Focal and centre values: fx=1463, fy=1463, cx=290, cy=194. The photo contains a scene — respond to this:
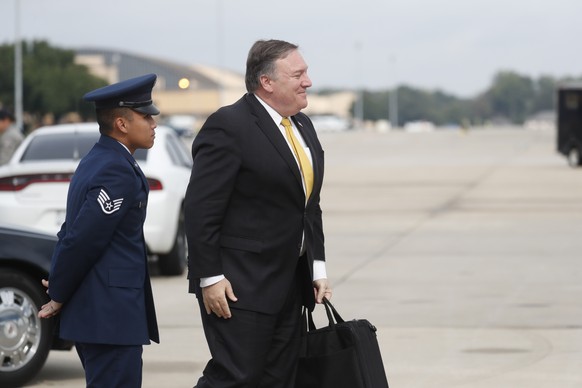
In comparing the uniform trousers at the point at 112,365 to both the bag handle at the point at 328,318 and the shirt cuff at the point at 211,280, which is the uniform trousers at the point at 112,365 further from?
the bag handle at the point at 328,318

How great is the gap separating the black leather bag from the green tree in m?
80.8

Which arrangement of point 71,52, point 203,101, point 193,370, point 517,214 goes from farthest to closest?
point 203,101
point 71,52
point 517,214
point 193,370

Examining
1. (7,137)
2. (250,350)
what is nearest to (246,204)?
(250,350)

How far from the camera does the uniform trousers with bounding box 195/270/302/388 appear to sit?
5.23m

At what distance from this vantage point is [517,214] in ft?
70.8

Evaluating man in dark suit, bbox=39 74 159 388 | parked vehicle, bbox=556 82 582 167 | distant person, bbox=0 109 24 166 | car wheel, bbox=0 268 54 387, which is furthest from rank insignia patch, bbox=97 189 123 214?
parked vehicle, bbox=556 82 582 167

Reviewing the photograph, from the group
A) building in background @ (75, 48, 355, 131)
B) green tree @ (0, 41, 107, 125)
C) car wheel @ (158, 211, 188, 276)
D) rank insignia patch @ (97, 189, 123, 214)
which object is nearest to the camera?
rank insignia patch @ (97, 189, 123, 214)

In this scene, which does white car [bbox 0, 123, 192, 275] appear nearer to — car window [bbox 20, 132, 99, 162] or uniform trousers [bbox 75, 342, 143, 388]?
car window [bbox 20, 132, 99, 162]

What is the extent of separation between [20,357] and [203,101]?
140 meters

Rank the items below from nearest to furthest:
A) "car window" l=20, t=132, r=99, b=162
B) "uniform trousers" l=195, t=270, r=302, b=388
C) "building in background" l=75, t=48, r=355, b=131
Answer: "uniform trousers" l=195, t=270, r=302, b=388 < "car window" l=20, t=132, r=99, b=162 < "building in background" l=75, t=48, r=355, b=131

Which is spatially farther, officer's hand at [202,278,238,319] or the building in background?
the building in background

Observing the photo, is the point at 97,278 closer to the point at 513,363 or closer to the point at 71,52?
the point at 513,363

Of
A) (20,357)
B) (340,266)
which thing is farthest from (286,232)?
(340,266)

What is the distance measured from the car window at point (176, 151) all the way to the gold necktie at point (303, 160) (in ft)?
29.0
